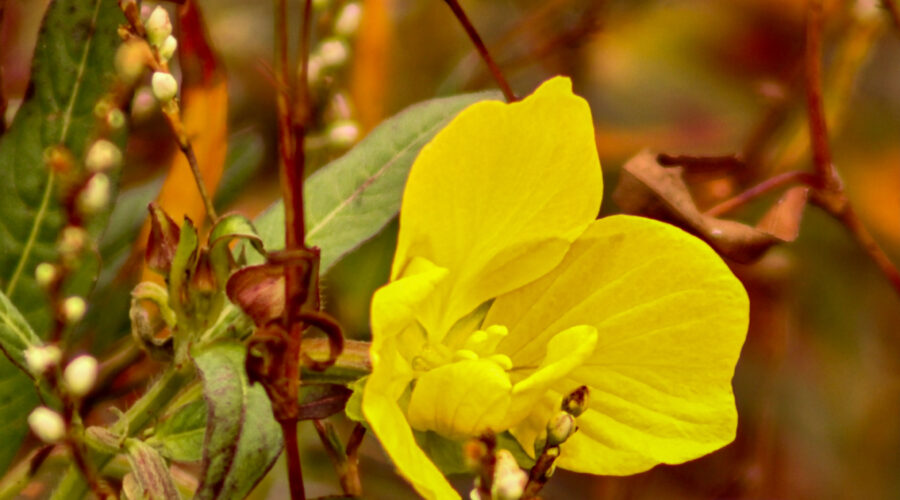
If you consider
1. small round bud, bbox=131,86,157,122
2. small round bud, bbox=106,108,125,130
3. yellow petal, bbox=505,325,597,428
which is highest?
small round bud, bbox=106,108,125,130

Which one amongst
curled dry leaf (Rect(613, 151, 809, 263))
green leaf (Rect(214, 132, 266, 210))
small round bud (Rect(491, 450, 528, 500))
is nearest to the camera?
small round bud (Rect(491, 450, 528, 500))

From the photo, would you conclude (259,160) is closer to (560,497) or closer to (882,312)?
(560,497)

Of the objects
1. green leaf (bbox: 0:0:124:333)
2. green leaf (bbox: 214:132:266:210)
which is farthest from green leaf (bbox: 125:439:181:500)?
green leaf (bbox: 214:132:266:210)

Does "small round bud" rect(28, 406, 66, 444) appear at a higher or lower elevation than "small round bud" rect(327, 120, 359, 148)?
higher

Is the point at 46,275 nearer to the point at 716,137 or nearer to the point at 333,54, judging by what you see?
the point at 333,54

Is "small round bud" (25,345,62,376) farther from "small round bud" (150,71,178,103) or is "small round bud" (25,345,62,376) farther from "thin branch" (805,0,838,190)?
"thin branch" (805,0,838,190)

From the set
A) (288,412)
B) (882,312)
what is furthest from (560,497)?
(288,412)
